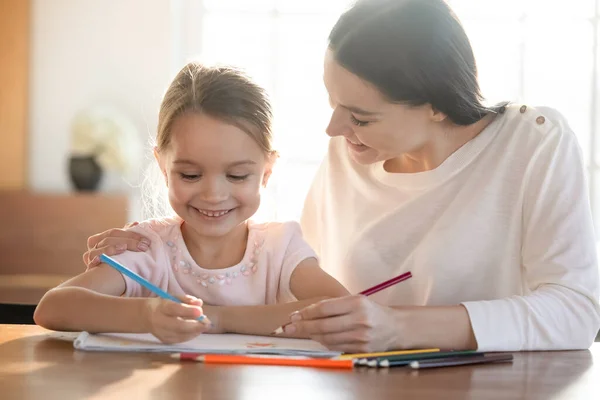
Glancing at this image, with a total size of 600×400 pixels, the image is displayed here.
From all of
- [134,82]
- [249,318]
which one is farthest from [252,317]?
[134,82]

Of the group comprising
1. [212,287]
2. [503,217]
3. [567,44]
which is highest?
[567,44]

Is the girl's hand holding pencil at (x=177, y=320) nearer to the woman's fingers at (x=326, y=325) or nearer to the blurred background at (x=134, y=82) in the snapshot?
the woman's fingers at (x=326, y=325)

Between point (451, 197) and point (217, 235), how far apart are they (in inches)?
18.6

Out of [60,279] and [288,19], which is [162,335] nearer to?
[60,279]

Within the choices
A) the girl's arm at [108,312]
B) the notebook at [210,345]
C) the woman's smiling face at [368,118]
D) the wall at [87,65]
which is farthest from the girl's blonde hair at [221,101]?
the wall at [87,65]

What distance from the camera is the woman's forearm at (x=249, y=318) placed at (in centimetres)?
148

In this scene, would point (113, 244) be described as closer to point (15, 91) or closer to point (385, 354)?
point (385, 354)

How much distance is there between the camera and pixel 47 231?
4.05m

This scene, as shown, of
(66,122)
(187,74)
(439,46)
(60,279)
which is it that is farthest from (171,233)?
(66,122)

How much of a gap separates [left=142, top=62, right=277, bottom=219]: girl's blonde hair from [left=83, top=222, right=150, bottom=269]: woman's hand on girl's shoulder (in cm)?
17

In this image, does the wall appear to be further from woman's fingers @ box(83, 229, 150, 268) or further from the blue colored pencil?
the blue colored pencil

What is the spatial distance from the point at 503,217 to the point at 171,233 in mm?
615

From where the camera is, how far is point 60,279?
13.1ft

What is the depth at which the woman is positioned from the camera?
4.93 ft
